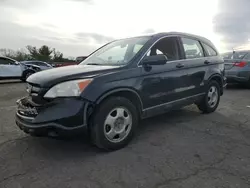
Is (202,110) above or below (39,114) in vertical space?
below

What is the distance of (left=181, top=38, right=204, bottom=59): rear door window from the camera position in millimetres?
4842

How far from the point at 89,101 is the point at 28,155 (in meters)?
1.16

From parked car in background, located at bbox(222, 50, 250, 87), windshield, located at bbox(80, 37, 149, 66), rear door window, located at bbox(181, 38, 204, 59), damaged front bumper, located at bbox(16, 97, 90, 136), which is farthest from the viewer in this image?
parked car in background, located at bbox(222, 50, 250, 87)

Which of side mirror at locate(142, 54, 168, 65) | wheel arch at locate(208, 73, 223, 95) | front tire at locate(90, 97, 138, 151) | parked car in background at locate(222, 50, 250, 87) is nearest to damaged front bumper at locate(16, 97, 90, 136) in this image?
front tire at locate(90, 97, 138, 151)

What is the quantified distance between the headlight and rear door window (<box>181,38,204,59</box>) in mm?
2488

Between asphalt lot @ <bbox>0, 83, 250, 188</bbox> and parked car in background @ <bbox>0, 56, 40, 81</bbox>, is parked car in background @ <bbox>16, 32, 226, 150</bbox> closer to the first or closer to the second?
asphalt lot @ <bbox>0, 83, 250, 188</bbox>

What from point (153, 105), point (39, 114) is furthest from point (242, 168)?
point (39, 114)

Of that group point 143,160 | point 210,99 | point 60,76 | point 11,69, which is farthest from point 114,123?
point 11,69

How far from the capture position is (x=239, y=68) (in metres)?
9.23

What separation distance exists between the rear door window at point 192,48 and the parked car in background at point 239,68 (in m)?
4.63

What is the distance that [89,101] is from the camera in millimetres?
3199

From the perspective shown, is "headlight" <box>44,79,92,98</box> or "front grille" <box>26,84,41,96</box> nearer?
"headlight" <box>44,79,92,98</box>

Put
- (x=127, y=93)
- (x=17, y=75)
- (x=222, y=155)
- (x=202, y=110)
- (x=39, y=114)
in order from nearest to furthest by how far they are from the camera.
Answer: (x=39, y=114)
(x=222, y=155)
(x=127, y=93)
(x=202, y=110)
(x=17, y=75)

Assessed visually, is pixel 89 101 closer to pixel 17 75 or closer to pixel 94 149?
pixel 94 149
